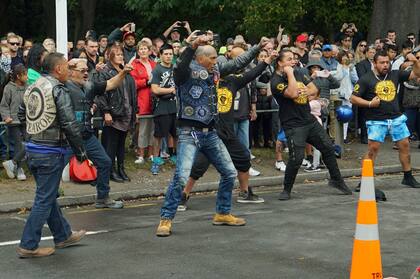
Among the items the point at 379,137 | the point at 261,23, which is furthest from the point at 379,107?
the point at 261,23

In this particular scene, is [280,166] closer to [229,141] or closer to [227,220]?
[229,141]

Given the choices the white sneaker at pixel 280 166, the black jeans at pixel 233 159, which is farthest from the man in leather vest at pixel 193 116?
the white sneaker at pixel 280 166

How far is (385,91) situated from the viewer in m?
12.8

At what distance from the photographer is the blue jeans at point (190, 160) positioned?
Result: 9.75 m

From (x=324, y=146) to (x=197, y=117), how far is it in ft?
10.6

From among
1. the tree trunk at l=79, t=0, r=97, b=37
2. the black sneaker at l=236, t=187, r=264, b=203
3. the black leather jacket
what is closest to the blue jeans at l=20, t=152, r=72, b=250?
the black leather jacket

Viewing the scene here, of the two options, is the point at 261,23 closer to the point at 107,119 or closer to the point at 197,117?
the point at 107,119

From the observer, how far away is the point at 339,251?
887 centimetres

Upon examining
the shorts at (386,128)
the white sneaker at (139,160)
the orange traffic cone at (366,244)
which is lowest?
the white sneaker at (139,160)

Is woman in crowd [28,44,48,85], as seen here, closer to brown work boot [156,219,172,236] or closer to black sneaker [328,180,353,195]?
brown work boot [156,219,172,236]

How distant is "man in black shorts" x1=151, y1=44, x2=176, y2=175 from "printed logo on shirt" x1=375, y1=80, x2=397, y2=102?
3.21 meters

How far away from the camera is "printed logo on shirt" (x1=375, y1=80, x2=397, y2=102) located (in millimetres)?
12795

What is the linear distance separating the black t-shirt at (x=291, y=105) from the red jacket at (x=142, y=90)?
9.54ft

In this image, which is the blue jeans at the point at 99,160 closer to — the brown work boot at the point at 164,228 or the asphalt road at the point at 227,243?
the asphalt road at the point at 227,243
